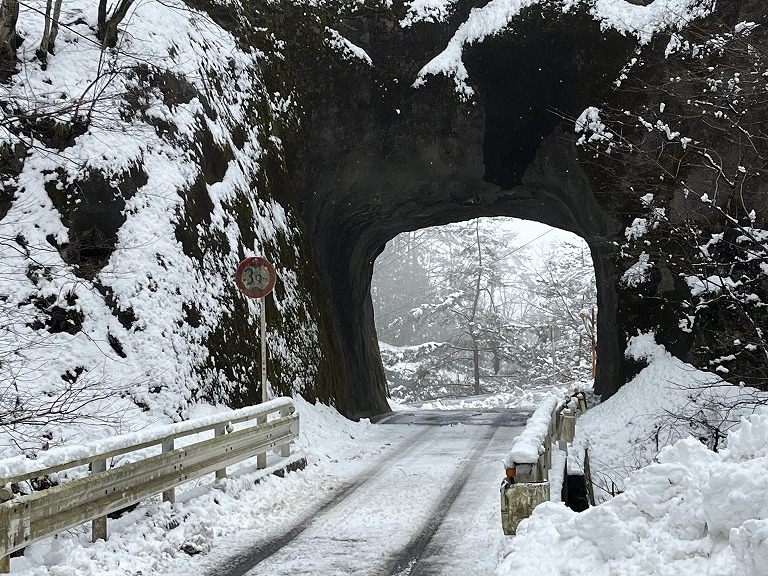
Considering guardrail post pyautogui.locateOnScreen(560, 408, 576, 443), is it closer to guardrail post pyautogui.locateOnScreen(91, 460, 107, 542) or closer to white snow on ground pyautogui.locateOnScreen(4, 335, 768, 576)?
white snow on ground pyautogui.locateOnScreen(4, 335, 768, 576)

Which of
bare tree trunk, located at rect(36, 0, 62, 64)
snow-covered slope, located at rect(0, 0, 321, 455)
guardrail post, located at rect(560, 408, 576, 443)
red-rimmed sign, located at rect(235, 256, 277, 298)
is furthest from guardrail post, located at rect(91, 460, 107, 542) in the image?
guardrail post, located at rect(560, 408, 576, 443)

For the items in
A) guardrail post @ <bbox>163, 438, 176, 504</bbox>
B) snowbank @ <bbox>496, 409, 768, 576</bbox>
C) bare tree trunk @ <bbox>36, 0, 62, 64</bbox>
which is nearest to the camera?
snowbank @ <bbox>496, 409, 768, 576</bbox>

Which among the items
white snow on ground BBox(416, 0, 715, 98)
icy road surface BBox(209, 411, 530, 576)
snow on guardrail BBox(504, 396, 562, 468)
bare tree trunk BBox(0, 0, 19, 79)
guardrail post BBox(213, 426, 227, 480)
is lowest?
icy road surface BBox(209, 411, 530, 576)

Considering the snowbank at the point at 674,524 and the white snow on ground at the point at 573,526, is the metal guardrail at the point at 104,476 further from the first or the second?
the snowbank at the point at 674,524

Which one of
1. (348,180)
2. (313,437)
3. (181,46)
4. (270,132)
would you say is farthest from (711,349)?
(181,46)

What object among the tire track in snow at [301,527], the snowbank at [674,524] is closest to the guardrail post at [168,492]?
the tire track in snow at [301,527]

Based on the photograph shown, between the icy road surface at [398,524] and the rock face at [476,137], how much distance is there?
850 cm

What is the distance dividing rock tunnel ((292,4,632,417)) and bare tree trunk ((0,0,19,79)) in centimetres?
947

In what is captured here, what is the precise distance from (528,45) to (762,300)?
31.4 feet

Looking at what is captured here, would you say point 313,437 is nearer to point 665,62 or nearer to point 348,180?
point 348,180

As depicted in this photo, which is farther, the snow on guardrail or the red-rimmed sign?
the red-rimmed sign

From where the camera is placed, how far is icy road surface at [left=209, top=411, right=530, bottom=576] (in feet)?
21.7

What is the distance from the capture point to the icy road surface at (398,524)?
6.62 m

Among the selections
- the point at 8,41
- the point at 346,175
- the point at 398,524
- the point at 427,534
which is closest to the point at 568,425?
the point at 398,524
